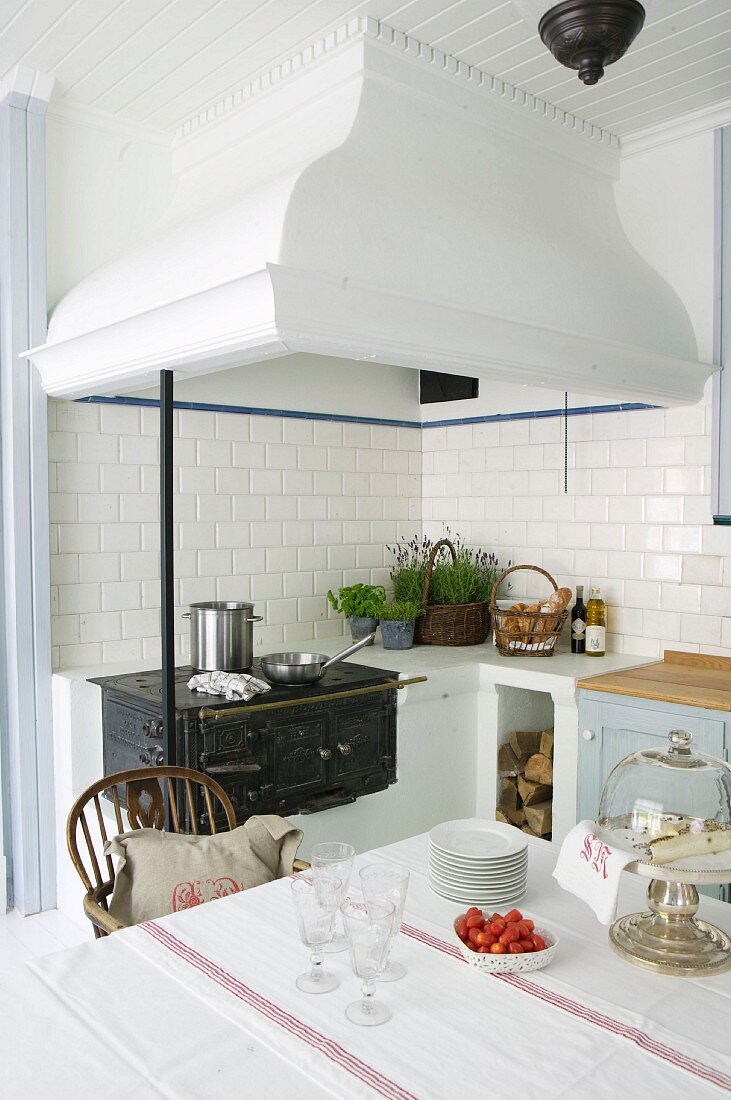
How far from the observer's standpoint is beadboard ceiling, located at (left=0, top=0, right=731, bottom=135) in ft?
9.35

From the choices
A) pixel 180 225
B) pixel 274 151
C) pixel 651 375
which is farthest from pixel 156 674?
pixel 651 375

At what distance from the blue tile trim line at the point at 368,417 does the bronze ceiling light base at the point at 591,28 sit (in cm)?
234

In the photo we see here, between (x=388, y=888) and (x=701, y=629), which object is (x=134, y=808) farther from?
(x=701, y=629)

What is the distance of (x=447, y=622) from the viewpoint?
4.40 m

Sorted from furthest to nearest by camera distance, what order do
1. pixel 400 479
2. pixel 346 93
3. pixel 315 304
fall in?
pixel 400 479, pixel 346 93, pixel 315 304

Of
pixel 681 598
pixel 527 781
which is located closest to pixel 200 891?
pixel 527 781

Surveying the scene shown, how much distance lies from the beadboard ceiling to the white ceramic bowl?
2.49 meters

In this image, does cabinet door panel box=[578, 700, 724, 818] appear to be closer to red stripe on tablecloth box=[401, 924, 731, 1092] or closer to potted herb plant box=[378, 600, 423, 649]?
potted herb plant box=[378, 600, 423, 649]

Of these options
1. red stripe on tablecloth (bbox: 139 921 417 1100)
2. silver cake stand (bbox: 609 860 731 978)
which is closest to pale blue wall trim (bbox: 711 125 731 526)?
silver cake stand (bbox: 609 860 731 978)

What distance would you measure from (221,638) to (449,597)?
1.32 metres

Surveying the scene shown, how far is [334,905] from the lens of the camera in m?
1.67

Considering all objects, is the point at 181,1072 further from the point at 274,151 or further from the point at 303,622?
the point at 303,622

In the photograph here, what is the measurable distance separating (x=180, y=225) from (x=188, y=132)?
0.89 metres

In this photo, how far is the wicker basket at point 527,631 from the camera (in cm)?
407
